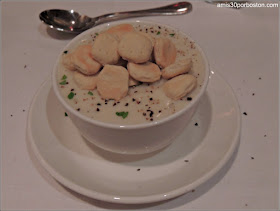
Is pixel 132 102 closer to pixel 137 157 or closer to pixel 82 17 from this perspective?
pixel 137 157

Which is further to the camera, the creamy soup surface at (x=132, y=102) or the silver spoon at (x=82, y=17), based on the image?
the silver spoon at (x=82, y=17)

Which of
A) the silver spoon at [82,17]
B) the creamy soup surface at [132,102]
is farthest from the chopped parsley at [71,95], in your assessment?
the silver spoon at [82,17]

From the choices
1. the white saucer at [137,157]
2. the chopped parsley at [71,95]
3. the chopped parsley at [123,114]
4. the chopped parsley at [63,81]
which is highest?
the chopped parsley at [63,81]

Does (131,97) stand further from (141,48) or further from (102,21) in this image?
(102,21)

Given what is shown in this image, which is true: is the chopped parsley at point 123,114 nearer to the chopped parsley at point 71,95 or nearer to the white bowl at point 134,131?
the white bowl at point 134,131

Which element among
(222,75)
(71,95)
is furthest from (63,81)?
(222,75)

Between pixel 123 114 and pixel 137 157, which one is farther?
pixel 137 157
